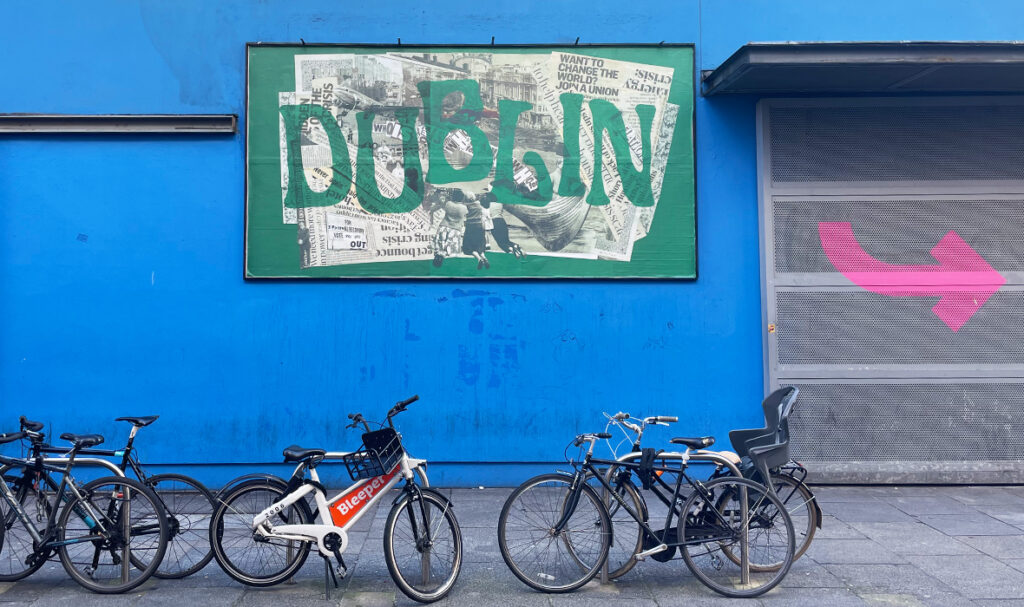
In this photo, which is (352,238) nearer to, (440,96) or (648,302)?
(440,96)

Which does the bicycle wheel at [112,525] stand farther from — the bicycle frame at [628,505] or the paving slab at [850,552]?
the paving slab at [850,552]

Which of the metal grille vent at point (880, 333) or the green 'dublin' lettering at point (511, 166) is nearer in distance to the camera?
the green 'dublin' lettering at point (511, 166)

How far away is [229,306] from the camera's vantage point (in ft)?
25.4

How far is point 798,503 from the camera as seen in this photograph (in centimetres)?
550

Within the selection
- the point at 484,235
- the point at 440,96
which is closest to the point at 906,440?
the point at 484,235

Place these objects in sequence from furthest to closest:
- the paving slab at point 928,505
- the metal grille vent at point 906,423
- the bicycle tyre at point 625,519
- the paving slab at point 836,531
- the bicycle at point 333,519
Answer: the metal grille vent at point 906,423, the paving slab at point 928,505, the paving slab at point 836,531, the bicycle tyre at point 625,519, the bicycle at point 333,519

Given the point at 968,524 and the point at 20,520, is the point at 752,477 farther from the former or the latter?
the point at 20,520

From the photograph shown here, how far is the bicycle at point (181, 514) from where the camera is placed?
5.33m

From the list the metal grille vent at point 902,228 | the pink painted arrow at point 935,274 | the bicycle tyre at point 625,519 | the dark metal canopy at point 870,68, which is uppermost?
the dark metal canopy at point 870,68

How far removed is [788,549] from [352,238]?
4.87 meters

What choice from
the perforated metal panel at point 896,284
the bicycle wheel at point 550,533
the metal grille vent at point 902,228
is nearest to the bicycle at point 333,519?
the bicycle wheel at point 550,533

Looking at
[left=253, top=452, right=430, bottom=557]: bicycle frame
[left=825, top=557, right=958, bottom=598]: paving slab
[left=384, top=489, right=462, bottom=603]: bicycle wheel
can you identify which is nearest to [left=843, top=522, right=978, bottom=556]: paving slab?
[left=825, top=557, right=958, bottom=598]: paving slab

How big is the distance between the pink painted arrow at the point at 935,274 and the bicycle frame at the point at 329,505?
512cm

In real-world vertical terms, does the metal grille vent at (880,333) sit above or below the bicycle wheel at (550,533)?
above
